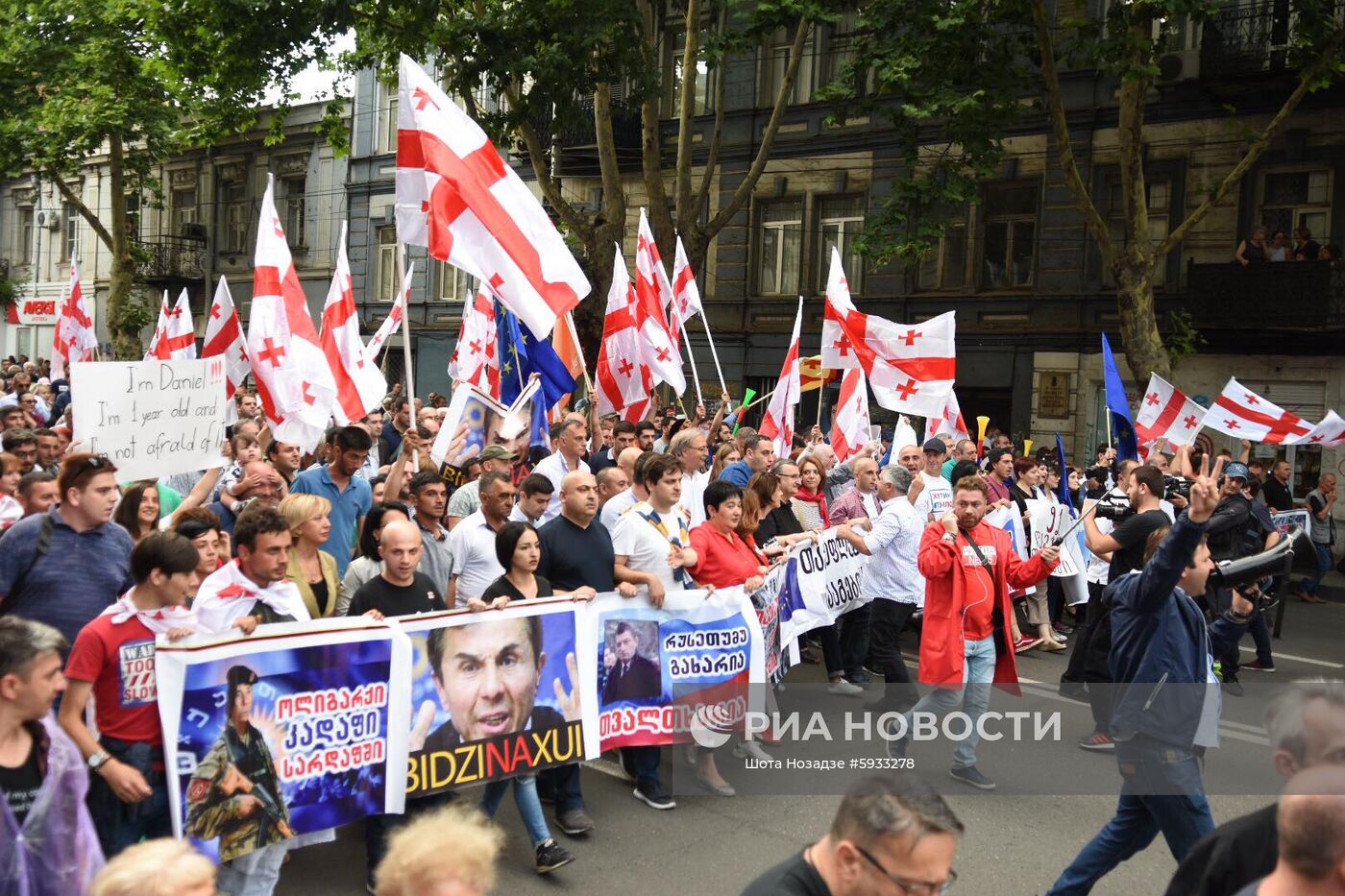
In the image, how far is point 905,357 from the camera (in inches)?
488

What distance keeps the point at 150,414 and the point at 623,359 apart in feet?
18.9

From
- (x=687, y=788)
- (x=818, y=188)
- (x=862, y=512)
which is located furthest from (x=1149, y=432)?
(x=818, y=188)

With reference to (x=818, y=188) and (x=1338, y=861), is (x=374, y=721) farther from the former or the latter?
(x=818, y=188)

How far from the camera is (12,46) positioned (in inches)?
1072

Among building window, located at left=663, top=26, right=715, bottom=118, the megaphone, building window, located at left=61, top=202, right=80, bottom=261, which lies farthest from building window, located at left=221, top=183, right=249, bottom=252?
the megaphone

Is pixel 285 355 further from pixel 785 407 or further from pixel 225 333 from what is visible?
pixel 785 407

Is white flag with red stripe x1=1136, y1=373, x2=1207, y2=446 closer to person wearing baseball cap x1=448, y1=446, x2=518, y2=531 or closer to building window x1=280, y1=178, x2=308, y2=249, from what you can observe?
person wearing baseball cap x1=448, y1=446, x2=518, y2=531

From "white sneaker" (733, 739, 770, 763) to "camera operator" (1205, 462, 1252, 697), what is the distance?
12.8ft

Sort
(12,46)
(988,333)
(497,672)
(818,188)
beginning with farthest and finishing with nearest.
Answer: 1. (12,46)
2. (818,188)
3. (988,333)
4. (497,672)

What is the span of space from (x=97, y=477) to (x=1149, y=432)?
10.4 metres

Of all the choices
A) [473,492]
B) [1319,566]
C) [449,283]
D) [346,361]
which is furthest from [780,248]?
[473,492]

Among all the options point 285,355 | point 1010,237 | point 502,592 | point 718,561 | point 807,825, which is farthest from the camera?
point 1010,237

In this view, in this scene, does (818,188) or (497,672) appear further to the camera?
(818,188)

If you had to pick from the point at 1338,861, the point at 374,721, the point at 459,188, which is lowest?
the point at 374,721
